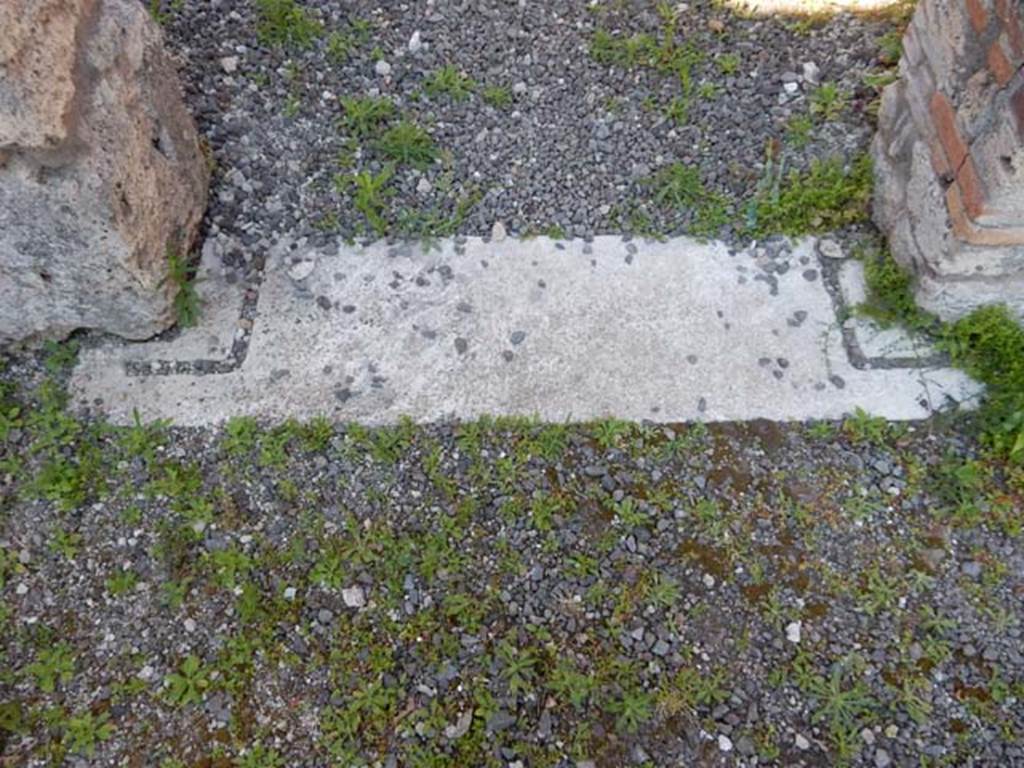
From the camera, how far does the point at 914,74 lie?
2.95 meters

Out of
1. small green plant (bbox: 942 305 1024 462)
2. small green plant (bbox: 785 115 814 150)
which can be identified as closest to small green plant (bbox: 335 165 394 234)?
small green plant (bbox: 785 115 814 150)

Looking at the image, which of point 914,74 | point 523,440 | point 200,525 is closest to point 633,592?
point 523,440

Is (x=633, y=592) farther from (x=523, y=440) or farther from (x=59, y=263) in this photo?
(x=59, y=263)

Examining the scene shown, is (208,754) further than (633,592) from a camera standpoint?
No

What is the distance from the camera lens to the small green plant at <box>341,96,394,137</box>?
3395 mm

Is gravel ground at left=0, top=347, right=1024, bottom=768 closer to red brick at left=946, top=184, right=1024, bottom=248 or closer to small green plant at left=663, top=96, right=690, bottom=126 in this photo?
red brick at left=946, top=184, right=1024, bottom=248

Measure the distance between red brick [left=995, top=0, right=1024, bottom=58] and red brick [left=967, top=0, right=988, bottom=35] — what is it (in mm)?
74

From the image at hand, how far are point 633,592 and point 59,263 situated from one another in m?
1.95

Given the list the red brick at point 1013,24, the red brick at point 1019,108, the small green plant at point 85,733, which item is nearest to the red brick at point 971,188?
the red brick at point 1019,108

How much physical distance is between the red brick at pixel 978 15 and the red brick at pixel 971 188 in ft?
1.21

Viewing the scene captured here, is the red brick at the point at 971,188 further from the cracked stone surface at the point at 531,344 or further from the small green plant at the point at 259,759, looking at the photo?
the small green plant at the point at 259,759

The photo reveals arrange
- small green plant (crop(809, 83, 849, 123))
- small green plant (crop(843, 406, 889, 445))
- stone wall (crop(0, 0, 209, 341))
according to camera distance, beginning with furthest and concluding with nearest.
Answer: small green plant (crop(809, 83, 849, 123)), small green plant (crop(843, 406, 889, 445)), stone wall (crop(0, 0, 209, 341))

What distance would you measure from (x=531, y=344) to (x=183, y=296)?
3.82 feet

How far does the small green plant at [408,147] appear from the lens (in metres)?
3.32
